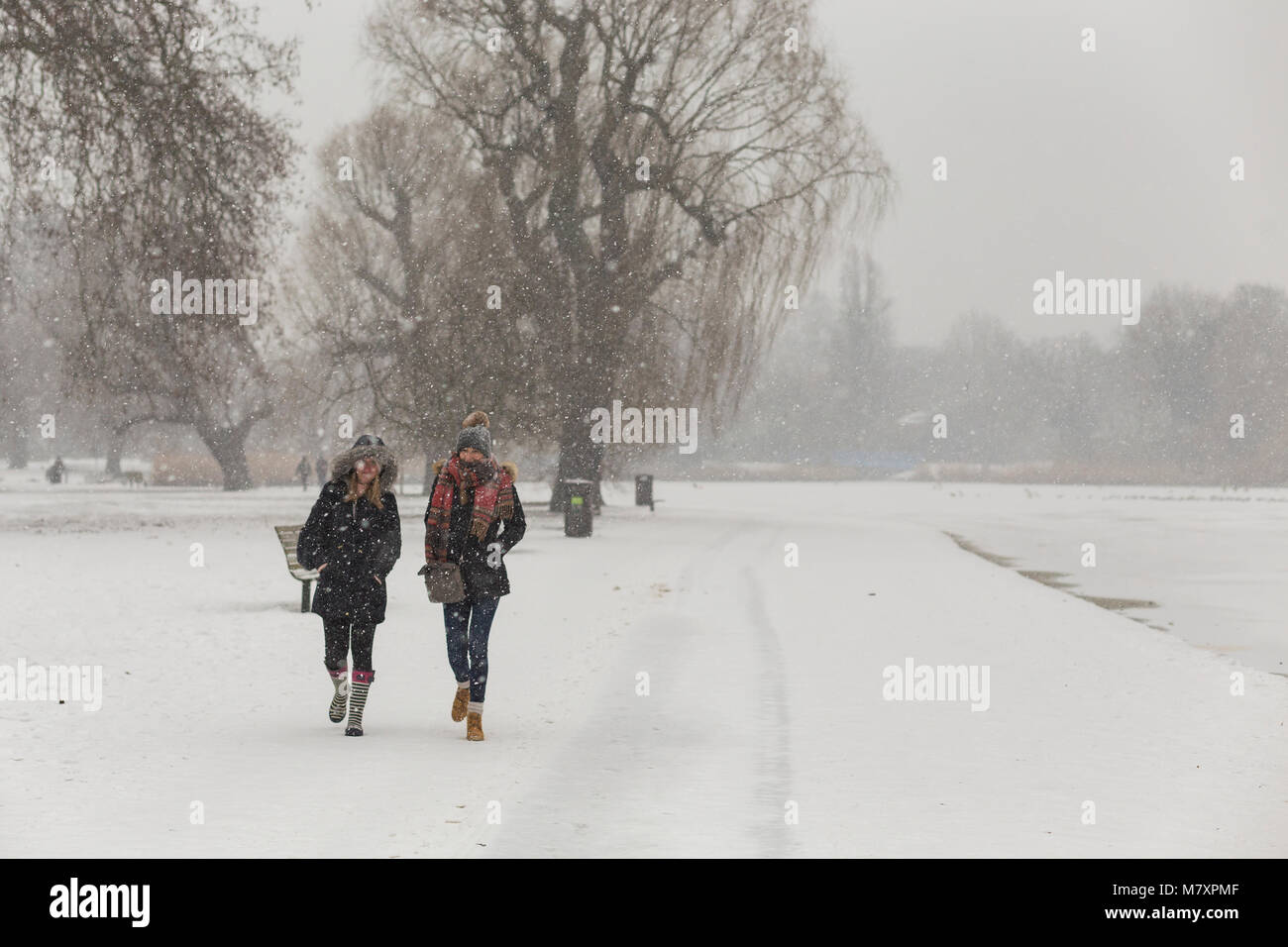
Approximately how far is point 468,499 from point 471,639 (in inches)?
31.6

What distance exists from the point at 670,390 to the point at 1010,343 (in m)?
91.7

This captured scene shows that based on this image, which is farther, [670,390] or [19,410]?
[19,410]

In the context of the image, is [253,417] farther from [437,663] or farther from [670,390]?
[437,663]

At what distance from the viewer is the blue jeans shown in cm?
830

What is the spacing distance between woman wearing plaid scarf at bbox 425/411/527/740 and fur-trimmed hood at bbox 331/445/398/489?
0.87ft

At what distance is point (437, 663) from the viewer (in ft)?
37.4

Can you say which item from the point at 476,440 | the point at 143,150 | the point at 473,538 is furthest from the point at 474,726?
the point at 143,150

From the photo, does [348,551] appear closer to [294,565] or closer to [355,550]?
[355,550]

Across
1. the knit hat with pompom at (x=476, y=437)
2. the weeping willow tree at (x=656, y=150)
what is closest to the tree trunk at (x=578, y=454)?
the weeping willow tree at (x=656, y=150)

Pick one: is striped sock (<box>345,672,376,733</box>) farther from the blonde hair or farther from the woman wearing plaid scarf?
the blonde hair

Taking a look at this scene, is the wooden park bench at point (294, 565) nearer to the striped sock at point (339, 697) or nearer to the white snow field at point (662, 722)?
the white snow field at point (662, 722)

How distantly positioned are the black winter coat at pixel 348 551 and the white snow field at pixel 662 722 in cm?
76

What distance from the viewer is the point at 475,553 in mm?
8281
